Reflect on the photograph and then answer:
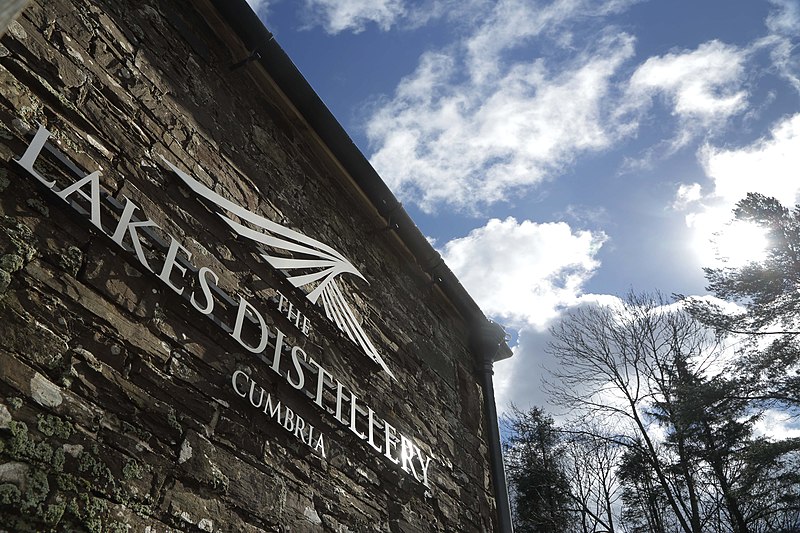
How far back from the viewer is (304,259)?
3.61 metres

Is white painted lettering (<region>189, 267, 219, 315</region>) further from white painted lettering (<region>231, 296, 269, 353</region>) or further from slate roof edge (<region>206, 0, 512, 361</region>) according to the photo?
slate roof edge (<region>206, 0, 512, 361</region>)

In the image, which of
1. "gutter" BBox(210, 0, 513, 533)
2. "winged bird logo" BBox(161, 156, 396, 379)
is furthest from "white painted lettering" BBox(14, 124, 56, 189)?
"gutter" BBox(210, 0, 513, 533)

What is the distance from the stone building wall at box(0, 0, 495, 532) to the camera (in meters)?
1.88

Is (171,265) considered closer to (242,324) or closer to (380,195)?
(242,324)

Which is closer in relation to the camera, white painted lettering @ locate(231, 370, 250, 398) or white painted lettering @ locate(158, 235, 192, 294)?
white painted lettering @ locate(158, 235, 192, 294)

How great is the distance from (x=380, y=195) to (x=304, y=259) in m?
1.28

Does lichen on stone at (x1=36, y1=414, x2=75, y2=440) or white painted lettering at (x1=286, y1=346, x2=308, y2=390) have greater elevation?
white painted lettering at (x1=286, y1=346, x2=308, y2=390)

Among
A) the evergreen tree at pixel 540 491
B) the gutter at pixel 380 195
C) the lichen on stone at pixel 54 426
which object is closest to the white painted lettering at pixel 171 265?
the lichen on stone at pixel 54 426

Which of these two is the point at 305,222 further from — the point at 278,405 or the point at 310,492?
the point at 310,492

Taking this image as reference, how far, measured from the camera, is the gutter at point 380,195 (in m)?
3.76

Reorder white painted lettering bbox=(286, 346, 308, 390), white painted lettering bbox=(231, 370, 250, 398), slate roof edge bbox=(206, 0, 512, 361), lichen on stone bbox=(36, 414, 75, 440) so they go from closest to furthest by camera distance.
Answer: lichen on stone bbox=(36, 414, 75, 440) < white painted lettering bbox=(231, 370, 250, 398) < white painted lettering bbox=(286, 346, 308, 390) < slate roof edge bbox=(206, 0, 512, 361)

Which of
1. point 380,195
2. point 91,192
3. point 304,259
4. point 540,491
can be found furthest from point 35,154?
point 540,491

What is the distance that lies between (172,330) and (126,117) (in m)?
1.02

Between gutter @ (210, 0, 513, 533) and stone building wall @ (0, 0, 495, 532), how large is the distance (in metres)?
0.10
